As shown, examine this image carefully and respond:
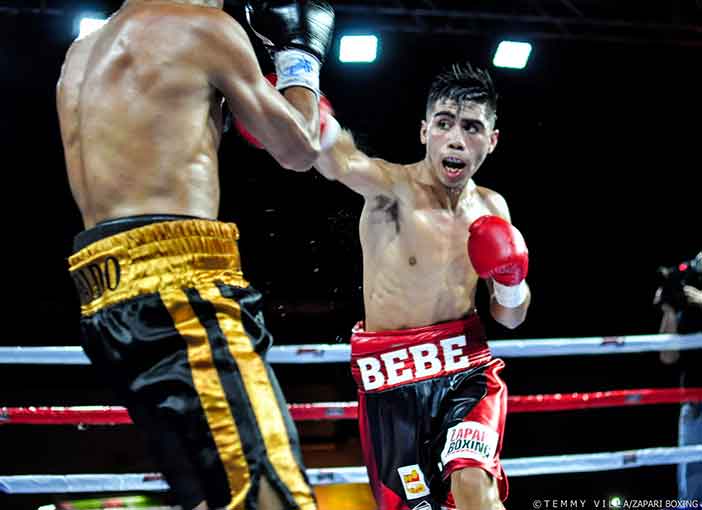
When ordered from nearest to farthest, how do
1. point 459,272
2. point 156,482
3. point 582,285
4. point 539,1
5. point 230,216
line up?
point 459,272
point 156,482
point 539,1
point 230,216
point 582,285

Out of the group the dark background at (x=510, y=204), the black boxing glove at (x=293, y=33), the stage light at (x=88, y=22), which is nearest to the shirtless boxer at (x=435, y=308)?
the black boxing glove at (x=293, y=33)

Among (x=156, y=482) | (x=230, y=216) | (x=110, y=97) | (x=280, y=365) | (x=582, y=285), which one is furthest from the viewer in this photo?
(x=582, y=285)

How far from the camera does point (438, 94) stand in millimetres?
2562

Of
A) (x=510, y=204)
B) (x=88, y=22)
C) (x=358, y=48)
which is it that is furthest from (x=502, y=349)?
(x=510, y=204)

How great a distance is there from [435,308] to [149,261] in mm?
1232

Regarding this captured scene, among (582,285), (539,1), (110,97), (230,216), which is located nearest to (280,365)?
(230,216)

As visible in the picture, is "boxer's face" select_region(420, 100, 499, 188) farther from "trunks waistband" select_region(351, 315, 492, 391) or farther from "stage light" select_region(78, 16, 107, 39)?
"stage light" select_region(78, 16, 107, 39)

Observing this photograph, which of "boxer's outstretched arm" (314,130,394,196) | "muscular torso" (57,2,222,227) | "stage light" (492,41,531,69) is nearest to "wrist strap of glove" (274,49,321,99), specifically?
"muscular torso" (57,2,222,227)

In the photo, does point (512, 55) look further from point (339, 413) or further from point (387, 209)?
point (339, 413)

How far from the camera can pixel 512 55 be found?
15.8 feet

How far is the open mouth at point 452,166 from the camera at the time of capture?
2.48 metres

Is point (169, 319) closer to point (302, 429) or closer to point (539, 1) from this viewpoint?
point (539, 1)

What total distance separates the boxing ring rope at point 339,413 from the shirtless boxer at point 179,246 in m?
1.27

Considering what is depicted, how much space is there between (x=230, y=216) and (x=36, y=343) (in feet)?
5.77
